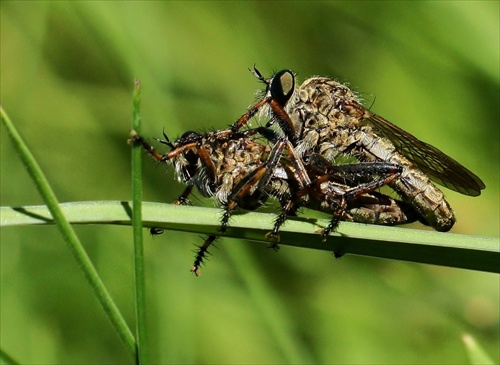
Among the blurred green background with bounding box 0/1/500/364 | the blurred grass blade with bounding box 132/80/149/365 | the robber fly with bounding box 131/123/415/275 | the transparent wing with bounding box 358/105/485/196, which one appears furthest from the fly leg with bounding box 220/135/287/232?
the blurred grass blade with bounding box 132/80/149/365

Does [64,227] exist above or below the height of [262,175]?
above

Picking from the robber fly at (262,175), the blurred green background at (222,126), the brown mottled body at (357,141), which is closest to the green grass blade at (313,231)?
the robber fly at (262,175)

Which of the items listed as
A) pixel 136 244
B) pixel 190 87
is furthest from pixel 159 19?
pixel 136 244

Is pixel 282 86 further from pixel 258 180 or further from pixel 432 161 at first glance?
pixel 432 161

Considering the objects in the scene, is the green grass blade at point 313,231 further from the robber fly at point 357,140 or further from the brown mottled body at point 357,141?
the brown mottled body at point 357,141

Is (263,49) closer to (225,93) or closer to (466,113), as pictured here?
(225,93)

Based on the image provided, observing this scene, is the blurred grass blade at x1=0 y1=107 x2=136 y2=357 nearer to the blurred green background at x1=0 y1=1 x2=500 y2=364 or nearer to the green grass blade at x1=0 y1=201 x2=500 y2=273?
the green grass blade at x1=0 y1=201 x2=500 y2=273

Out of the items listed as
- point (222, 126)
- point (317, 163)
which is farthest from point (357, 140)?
point (222, 126)
